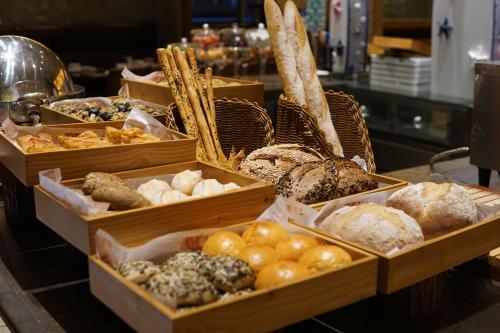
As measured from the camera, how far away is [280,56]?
2326 mm

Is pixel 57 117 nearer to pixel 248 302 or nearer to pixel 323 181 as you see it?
pixel 323 181

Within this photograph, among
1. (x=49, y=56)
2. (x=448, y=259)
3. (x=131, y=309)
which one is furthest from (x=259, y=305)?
(x=49, y=56)

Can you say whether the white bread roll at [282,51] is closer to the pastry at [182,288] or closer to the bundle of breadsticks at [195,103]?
the bundle of breadsticks at [195,103]

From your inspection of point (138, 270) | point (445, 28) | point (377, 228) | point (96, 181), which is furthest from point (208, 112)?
point (445, 28)

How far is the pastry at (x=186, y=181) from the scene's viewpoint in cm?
150

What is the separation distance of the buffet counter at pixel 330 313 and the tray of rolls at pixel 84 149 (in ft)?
0.78

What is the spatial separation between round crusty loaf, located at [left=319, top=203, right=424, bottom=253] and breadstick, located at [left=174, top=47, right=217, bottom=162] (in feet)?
2.25

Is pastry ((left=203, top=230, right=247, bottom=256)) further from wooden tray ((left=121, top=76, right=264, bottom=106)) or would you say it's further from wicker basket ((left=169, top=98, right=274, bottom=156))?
wooden tray ((left=121, top=76, right=264, bottom=106))

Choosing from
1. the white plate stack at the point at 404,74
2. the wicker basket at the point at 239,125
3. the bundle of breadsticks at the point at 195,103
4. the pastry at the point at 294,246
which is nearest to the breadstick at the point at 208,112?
the bundle of breadsticks at the point at 195,103

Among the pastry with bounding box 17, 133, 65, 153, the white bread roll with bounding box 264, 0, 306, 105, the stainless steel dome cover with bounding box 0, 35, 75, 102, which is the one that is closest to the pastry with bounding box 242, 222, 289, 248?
the pastry with bounding box 17, 133, 65, 153

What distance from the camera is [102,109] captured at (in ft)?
7.03

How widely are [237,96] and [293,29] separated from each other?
318 mm

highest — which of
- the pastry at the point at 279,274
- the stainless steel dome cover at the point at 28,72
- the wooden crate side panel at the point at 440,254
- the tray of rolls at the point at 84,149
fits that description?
the stainless steel dome cover at the point at 28,72

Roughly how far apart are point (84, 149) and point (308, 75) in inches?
39.2
